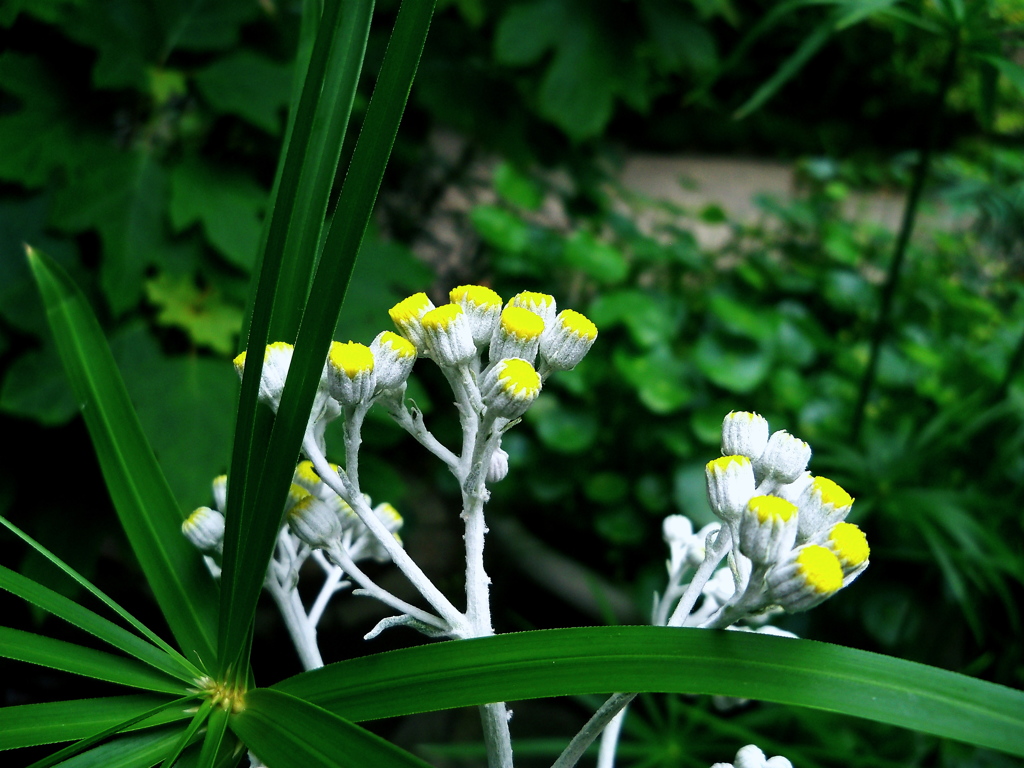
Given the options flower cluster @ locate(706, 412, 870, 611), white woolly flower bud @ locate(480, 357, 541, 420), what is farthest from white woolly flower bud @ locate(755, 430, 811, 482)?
white woolly flower bud @ locate(480, 357, 541, 420)

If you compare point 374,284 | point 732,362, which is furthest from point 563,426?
point 374,284

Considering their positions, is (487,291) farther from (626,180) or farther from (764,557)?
(626,180)

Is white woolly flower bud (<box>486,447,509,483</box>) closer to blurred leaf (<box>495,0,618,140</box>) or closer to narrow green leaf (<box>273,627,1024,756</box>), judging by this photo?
narrow green leaf (<box>273,627,1024,756</box>)

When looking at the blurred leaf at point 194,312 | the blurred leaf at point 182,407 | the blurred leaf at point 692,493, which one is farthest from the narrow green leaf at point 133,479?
the blurred leaf at point 692,493

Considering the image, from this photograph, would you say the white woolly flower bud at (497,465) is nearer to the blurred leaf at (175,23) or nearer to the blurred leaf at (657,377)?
the blurred leaf at (175,23)

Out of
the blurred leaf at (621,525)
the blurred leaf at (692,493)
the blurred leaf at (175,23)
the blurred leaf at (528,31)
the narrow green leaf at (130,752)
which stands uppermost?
the blurred leaf at (528,31)
